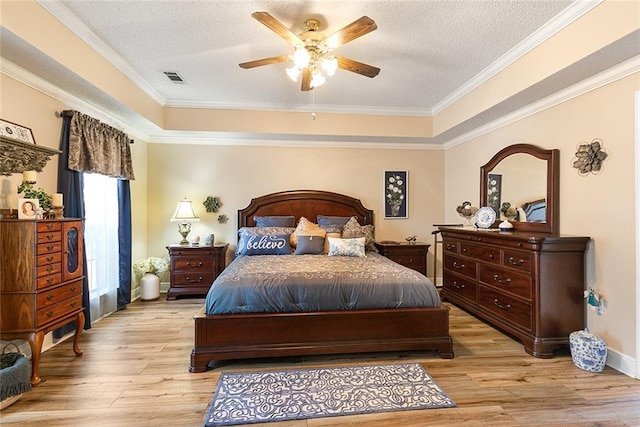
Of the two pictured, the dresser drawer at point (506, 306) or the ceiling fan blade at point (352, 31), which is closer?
the ceiling fan blade at point (352, 31)

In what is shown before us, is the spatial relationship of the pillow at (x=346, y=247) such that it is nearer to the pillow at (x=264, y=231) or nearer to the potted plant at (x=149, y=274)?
the pillow at (x=264, y=231)

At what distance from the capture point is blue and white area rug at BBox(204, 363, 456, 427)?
6.68 feet

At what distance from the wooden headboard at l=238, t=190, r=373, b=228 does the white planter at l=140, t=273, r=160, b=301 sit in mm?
1455

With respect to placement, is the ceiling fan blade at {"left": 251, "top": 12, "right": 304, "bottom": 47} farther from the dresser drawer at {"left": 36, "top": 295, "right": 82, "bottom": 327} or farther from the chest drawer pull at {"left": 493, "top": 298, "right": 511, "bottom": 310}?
the chest drawer pull at {"left": 493, "top": 298, "right": 511, "bottom": 310}

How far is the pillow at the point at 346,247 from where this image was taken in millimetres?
3961

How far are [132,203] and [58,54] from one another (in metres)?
2.43

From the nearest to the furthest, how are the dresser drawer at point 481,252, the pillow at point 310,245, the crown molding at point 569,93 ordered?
1. the crown molding at point 569,93
2. the dresser drawer at point 481,252
3. the pillow at point 310,245

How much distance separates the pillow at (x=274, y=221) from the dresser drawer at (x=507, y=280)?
2627mm

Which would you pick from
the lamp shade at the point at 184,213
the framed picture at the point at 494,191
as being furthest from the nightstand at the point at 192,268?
the framed picture at the point at 494,191

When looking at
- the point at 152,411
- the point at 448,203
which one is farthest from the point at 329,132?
the point at 152,411

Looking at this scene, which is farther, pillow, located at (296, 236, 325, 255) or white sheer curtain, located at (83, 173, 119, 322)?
pillow, located at (296, 236, 325, 255)

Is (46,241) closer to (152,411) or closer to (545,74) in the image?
(152,411)

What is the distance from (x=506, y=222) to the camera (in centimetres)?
361

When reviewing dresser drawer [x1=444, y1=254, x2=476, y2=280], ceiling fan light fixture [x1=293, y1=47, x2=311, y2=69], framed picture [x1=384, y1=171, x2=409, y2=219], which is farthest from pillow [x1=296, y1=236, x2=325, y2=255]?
ceiling fan light fixture [x1=293, y1=47, x2=311, y2=69]
